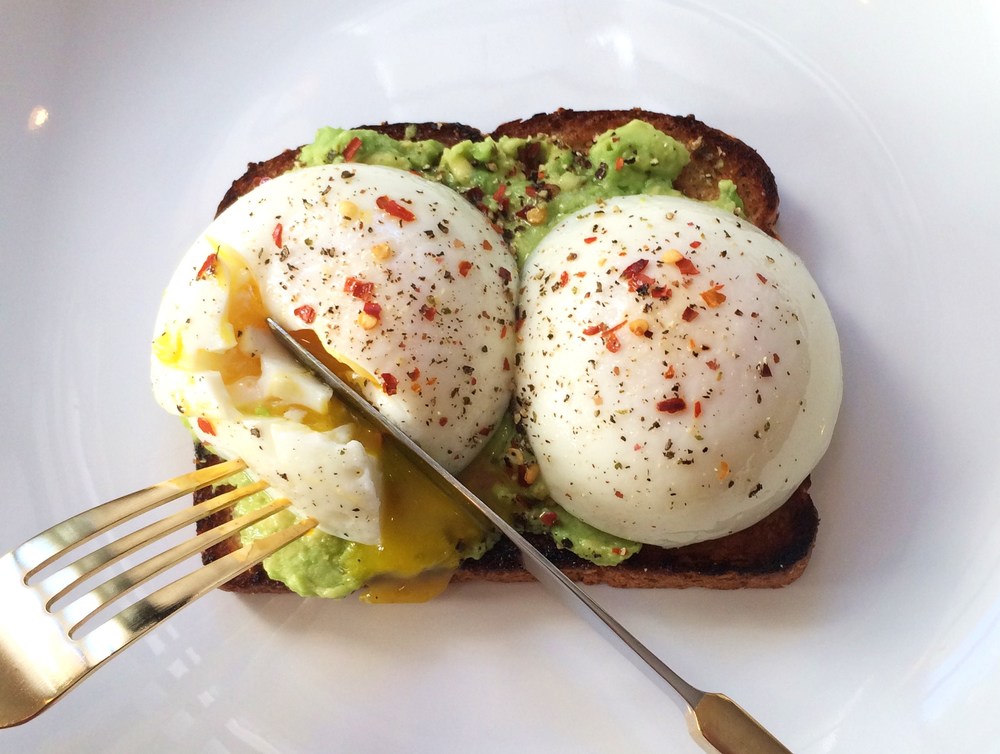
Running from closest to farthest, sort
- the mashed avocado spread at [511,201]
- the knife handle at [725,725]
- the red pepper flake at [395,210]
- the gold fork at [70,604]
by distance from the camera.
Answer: the gold fork at [70,604] → the knife handle at [725,725] → the red pepper flake at [395,210] → the mashed avocado spread at [511,201]

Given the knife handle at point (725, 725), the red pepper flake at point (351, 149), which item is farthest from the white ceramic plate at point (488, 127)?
the red pepper flake at point (351, 149)

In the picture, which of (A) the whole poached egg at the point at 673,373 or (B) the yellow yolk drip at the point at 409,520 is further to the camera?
(B) the yellow yolk drip at the point at 409,520

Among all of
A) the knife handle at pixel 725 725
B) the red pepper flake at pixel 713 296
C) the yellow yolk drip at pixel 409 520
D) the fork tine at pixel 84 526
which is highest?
the red pepper flake at pixel 713 296

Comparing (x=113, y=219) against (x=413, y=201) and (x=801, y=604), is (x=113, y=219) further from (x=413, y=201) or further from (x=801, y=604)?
(x=801, y=604)

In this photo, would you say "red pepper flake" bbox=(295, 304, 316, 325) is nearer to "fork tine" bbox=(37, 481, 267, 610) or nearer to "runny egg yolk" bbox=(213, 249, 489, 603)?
"runny egg yolk" bbox=(213, 249, 489, 603)

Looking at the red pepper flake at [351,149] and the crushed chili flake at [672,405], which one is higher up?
the red pepper flake at [351,149]

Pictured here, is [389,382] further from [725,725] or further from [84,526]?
[725,725]

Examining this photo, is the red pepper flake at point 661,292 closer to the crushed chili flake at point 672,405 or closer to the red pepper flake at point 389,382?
the crushed chili flake at point 672,405

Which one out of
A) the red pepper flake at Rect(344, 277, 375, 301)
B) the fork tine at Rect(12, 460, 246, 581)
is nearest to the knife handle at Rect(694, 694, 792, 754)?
the red pepper flake at Rect(344, 277, 375, 301)
